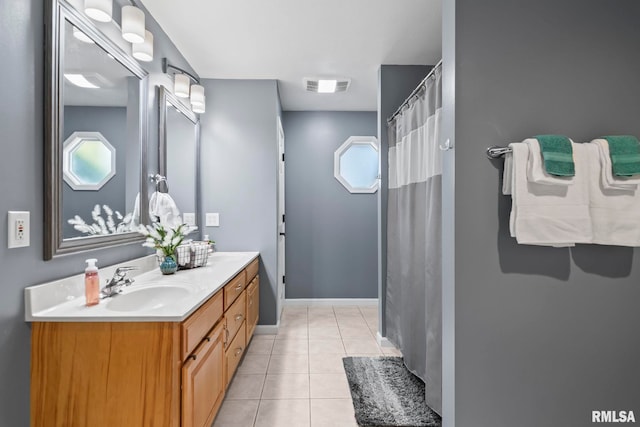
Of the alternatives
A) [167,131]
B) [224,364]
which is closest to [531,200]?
[224,364]

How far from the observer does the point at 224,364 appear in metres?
1.85

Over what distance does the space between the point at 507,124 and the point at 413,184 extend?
3.18 ft

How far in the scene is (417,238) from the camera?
227 cm

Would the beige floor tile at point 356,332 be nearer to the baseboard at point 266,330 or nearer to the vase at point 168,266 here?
the baseboard at point 266,330

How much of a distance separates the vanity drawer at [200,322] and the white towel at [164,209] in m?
0.83

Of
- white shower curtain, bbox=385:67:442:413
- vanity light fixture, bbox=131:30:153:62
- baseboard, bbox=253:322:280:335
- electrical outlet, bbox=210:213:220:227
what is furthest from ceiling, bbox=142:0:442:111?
baseboard, bbox=253:322:280:335

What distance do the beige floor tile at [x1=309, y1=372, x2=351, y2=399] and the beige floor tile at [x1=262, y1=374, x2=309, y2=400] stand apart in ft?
0.16

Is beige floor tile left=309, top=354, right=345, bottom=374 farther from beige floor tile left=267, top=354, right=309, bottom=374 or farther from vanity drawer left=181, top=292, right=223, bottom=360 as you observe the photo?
vanity drawer left=181, top=292, right=223, bottom=360

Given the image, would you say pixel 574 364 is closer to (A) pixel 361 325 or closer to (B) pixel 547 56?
(B) pixel 547 56

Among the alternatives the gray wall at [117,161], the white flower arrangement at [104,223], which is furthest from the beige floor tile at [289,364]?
the gray wall at [117,161]

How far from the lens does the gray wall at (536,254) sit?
1.36 meters

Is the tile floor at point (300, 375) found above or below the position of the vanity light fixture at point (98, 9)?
below

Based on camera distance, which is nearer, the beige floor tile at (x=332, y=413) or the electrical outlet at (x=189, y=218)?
the beige floor tile at (x=332, y=413)

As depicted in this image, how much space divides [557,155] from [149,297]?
1.99 meters
